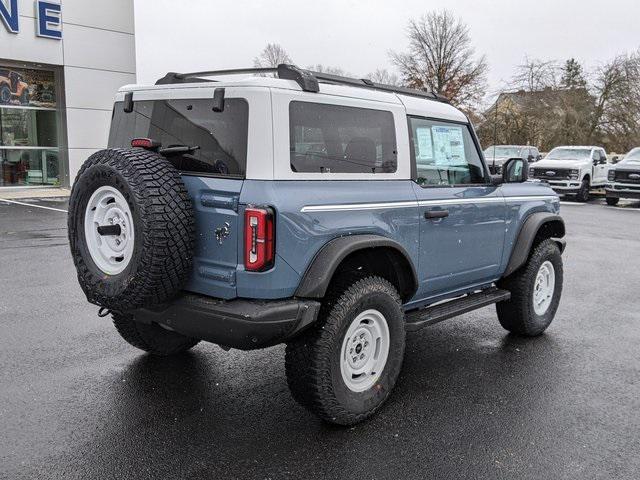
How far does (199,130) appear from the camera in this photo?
138 inches

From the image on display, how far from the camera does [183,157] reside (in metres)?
3.53

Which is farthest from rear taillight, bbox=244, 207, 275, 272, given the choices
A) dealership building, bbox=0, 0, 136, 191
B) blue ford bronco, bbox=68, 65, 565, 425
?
dealership building, bbox=0, 0, 136, 191

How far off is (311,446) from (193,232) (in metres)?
1.36

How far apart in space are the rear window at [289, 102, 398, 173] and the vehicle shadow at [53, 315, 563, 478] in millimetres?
1556

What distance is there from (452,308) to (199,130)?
2269 mm

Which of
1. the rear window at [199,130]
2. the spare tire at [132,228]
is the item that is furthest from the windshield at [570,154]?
the spare tire at [132,228]

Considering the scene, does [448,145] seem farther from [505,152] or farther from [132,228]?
[505,152]

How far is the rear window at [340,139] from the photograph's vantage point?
11.2 ft

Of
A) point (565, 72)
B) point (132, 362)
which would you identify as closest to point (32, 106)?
point (132, 362)

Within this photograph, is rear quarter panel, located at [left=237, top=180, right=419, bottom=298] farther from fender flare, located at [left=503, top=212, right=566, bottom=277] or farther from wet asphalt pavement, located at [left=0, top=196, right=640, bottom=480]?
fender flare, located at [left=503, top=212, right=566, bottom=277]

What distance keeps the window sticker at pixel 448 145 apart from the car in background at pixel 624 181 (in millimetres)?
16402

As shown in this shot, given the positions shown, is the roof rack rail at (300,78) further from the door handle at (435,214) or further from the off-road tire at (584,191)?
the off-road tire at (584,191)

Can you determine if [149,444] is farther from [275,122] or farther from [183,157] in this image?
[275,122]

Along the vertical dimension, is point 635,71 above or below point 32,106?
above
